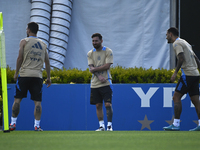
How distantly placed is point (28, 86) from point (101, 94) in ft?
4.30

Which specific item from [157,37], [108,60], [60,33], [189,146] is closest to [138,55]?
[157,37]

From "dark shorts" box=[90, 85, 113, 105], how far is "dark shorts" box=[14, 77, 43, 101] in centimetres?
102

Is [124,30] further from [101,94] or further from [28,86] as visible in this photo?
[28,86]

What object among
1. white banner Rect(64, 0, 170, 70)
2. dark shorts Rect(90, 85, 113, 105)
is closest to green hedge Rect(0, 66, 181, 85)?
dark shorts Rect(90, 85, 113, 105)

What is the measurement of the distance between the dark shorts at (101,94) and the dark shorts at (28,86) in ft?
3.35

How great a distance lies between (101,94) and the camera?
6.36 m

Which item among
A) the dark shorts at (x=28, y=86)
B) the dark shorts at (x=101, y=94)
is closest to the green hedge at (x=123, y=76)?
the dark shorts at (x=101, y=94)

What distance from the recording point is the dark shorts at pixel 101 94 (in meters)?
6.27

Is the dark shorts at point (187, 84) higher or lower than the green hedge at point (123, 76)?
lower

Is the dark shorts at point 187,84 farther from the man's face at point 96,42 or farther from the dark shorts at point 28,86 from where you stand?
the dark shorts at point 28,86

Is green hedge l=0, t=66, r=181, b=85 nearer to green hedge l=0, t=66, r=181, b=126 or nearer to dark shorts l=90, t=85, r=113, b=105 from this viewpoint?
green hedge l=0, t=66, r=181, b=126

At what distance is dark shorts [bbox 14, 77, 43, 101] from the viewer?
5.78 m

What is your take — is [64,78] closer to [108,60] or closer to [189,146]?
[108,60]

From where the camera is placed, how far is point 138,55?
10750 mm
